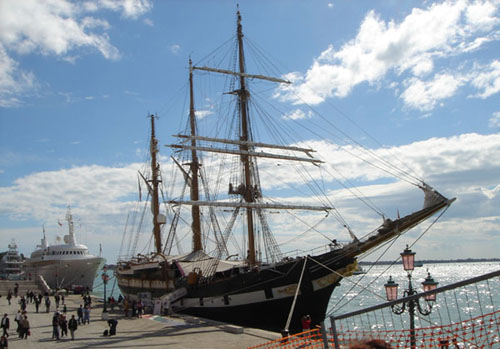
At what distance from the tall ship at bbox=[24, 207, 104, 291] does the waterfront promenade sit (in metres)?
40.9

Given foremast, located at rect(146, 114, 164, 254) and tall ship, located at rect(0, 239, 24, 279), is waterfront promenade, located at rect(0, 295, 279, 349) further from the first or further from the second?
tall ship, located at rect(0, 239, 24, 279)

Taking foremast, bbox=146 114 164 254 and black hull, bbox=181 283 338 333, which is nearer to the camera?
black hull, bbox=181 283 338 333

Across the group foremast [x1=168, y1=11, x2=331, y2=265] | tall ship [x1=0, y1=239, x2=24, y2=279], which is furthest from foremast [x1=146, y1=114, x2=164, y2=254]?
tall ship [x1=0, y1=239, x2=24, y2=279]

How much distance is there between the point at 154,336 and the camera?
18.4m

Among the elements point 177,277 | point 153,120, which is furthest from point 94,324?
point 153,120

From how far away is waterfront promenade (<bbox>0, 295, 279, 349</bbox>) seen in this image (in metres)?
16.2

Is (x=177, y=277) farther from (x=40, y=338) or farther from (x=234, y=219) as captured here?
(x=40, y=338)

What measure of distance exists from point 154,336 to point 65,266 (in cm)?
4956

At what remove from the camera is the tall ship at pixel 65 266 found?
6169 cm

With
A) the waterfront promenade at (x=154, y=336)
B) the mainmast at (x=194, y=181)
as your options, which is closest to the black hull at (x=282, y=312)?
the waterfront promenade at (x=154, y=336)

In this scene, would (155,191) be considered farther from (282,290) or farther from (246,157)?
(282,290)

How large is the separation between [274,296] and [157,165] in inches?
1080

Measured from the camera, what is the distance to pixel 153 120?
48.3 metres

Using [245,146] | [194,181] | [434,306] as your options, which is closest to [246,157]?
[245,146]
